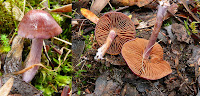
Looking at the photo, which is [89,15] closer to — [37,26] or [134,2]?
[134,2]

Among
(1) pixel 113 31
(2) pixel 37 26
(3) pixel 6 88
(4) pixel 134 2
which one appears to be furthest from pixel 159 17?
(3) pixel 6 88

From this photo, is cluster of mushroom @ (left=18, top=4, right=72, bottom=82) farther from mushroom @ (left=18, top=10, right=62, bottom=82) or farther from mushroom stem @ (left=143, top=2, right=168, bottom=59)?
mushroom stem @ (left=143, top=2, right=168, bottom=59)

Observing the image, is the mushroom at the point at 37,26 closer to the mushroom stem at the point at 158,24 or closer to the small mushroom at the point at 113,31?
the small mushroom at the point at 113,31

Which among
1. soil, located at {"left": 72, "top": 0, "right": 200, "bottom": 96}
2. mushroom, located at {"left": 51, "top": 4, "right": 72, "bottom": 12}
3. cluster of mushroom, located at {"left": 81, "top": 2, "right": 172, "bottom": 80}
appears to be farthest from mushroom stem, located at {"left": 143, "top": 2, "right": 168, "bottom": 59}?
mushroom, located at {"left": 51, "top": 4, "right": 72, "bottom": 12}

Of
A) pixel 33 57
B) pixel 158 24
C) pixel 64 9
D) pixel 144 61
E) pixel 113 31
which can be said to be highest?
pixel 64 9

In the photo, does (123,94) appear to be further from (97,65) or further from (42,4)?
(42,4)

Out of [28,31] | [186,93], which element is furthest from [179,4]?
[28,31]
